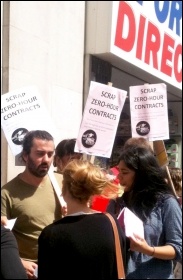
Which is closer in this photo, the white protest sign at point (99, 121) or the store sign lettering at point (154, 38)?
the white protest sign at point (99, 121)

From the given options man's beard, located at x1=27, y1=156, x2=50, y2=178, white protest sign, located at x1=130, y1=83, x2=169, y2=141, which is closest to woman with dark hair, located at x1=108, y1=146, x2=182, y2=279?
man's beard, located at x1=27, y1=156, x2=50, y2=178

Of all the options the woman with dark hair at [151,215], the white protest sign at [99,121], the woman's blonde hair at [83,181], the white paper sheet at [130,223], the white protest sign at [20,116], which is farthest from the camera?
the white protest sign at [99,121]

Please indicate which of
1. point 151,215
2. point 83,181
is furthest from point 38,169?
point 83,181

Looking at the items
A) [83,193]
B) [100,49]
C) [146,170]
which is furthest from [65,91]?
[83,193]

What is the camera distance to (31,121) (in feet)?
12.6

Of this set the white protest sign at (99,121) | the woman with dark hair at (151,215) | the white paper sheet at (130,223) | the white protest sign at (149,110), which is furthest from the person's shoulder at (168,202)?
the white protest sign at (149,110)

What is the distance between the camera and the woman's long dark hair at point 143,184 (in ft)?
10.8

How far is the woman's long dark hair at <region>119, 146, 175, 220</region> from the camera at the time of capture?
129 inches

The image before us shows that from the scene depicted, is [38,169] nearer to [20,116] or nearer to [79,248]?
[20,116]

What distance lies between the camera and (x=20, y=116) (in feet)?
12.5

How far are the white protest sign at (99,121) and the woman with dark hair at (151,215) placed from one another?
1.00 meters

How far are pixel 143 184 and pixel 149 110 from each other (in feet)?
5.37

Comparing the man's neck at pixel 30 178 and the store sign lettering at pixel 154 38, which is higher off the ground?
the store sign lettering at pixel 154 38

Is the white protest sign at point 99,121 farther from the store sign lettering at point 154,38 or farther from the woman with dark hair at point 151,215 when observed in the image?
the store sign lettering at point 154,38
